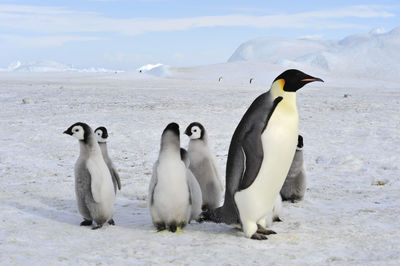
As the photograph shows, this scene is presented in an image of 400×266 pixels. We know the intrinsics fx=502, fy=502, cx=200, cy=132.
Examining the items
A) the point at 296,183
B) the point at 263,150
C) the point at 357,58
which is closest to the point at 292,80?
the point at 263,150

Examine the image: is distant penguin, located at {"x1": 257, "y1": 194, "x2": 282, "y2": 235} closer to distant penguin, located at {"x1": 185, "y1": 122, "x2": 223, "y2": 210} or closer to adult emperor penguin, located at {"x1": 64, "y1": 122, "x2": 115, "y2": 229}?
distant penguin, located at {"x1": 185, "y1": 122, "x2": 223, "y2": 210}

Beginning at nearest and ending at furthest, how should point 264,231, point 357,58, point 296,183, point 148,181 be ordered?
point 264,231 < point 296,183 < point 148,181 < point 357,58

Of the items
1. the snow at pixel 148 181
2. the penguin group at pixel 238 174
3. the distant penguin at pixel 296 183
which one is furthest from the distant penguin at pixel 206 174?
the distant penguin at pixel 296 183

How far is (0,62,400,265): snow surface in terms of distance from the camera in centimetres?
354

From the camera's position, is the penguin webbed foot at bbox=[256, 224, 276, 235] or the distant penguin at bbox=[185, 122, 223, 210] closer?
the penguin webbed foot at bbox=[256, 224, 276, 235]

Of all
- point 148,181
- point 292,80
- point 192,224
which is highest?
point 292,80

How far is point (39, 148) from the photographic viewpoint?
27.3 feet

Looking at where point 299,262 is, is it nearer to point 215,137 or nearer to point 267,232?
point 267,232

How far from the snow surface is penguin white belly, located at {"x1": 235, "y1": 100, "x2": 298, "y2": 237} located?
0.22 meters

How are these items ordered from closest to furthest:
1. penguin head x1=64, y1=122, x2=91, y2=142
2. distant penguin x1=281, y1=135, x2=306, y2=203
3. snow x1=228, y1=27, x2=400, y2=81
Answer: penguin head x1=64, y1=122, x2=91, y2=142 < distant penguin x1=281, y1=135, x2=306, y2=203 < snow x1=228, y1=27, x2=400, y2=81

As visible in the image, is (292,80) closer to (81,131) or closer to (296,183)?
(296,183)

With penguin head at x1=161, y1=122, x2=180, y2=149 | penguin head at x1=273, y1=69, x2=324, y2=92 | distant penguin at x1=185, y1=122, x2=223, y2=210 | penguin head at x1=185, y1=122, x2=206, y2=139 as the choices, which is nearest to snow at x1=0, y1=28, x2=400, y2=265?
distant penguin at x1=185, y1=122, x2=223, y2=210

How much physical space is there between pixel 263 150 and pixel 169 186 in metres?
0.82

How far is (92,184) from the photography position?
4.38 meters
